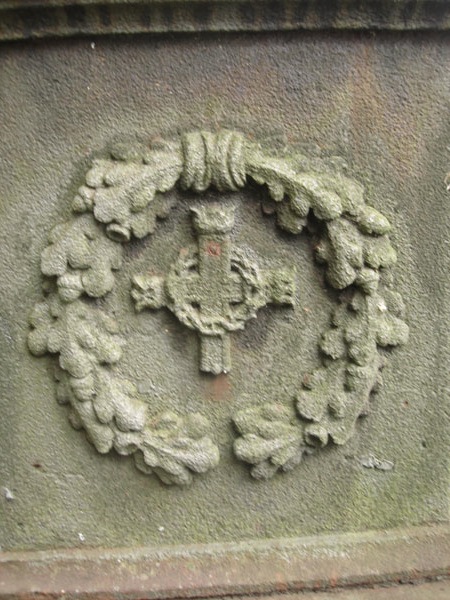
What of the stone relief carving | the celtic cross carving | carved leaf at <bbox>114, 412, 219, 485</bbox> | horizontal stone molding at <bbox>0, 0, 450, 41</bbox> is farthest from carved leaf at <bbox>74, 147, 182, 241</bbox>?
carved leaf at <bbox>114, 412, 219, 485</bbox>

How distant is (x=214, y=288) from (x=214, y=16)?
0.61 meters

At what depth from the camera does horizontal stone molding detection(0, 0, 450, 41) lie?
1.33m

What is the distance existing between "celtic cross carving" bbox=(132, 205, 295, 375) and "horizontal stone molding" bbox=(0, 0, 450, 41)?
0.42 meters

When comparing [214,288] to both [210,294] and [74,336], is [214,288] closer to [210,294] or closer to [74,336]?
[210,294]

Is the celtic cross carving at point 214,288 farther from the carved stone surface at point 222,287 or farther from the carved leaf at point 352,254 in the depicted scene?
the carved leaf at point 352,254

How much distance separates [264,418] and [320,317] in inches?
11.7

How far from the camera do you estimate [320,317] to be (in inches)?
61.7

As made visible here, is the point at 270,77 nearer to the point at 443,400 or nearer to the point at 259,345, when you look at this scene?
the point at 259,345

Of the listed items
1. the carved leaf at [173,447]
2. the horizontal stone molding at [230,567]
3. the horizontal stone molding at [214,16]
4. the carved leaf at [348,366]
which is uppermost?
the horizontal stone molding at [214,16]

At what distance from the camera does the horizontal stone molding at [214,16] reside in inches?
52.2

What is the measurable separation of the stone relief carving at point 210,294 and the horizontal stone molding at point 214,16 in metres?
0.25

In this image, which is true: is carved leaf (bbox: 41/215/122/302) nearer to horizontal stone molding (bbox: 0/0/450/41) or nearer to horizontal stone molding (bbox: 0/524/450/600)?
horizontal stone molding (bbox: 0/0/450/41)

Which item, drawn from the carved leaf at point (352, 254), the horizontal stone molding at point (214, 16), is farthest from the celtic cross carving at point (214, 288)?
the horizontal stone molding at point (214, 16)

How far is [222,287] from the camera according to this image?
59.3 inches
